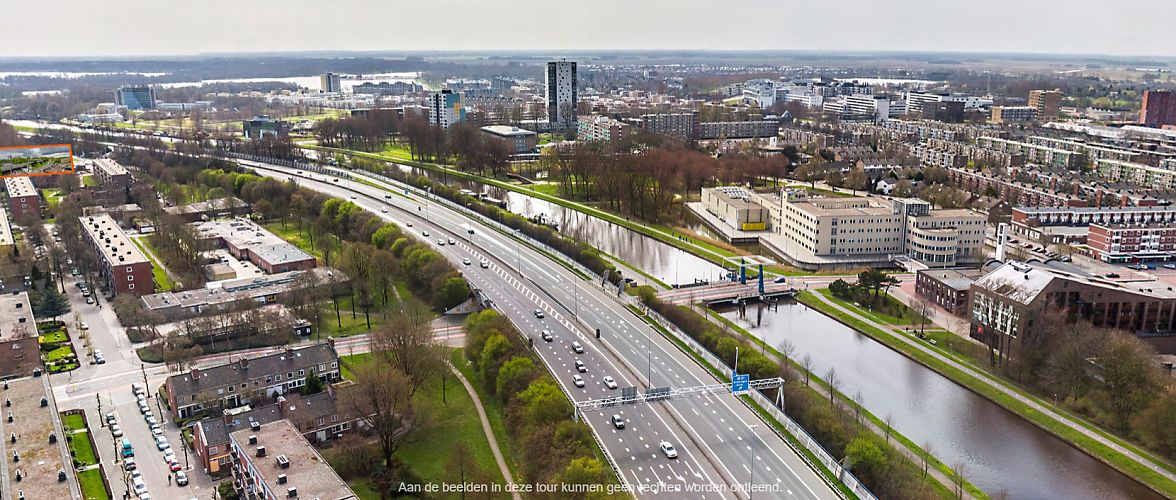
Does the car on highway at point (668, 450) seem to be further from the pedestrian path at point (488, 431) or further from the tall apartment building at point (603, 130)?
the tall apartment building at point (603, 130)

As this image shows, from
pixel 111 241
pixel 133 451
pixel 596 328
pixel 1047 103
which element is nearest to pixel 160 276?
pixel 111 241

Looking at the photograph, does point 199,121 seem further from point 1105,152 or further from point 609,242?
point 1105,152

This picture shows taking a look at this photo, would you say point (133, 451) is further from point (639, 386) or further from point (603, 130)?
point (603, 130)

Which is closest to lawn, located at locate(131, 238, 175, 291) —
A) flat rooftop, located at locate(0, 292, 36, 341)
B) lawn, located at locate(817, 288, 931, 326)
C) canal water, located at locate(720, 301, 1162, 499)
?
flat rooftop, located at locate(0, 292, 36, 341)

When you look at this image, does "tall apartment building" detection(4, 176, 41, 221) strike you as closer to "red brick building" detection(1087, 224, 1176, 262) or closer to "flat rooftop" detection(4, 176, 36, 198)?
"flat rooftop" detection(4, 176, 36, 198)

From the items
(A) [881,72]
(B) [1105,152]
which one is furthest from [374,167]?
(A) [881,72]

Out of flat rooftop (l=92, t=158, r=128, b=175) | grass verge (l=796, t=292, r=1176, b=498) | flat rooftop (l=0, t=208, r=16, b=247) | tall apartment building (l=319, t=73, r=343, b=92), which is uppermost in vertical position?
tall apartment building (l=319, t=73, r=343, b=92)

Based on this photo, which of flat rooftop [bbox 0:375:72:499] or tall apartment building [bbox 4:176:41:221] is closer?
flat rooftop [bbox 0:375:72:499]
